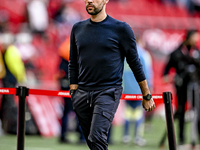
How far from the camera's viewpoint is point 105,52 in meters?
4.27

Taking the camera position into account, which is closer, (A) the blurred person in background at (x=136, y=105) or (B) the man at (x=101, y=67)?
(B) the man at (x=101, y=67)

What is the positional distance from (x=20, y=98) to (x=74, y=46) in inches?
35.4

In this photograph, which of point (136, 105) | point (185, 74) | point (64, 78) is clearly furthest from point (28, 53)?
point (185, 74)

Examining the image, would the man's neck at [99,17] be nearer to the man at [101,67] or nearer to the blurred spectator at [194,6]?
the man at [101,67]

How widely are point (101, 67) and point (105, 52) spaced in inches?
6.0

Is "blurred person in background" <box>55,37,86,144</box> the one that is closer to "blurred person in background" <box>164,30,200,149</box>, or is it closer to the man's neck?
"blurred person in background" <box>164,30,200,149</box>

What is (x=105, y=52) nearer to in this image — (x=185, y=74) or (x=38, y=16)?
(x=185, y=74)

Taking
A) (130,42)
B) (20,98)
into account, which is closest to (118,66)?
(130,42)

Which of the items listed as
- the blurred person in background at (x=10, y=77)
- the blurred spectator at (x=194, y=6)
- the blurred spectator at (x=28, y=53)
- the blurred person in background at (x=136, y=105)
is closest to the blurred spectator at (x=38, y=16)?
the blurred spectator at (x=28, y=53)

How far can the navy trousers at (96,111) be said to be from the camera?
13.6 ft

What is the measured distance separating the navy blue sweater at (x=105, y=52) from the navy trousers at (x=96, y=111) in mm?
81

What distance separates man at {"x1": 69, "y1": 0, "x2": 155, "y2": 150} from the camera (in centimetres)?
423

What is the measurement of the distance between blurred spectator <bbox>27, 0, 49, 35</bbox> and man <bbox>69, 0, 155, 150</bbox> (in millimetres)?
13230

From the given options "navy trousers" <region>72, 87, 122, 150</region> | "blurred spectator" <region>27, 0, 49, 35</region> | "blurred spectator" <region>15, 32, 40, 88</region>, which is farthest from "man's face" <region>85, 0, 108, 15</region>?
"blurred spectator" <region>27, 0, 49, 35</region>
